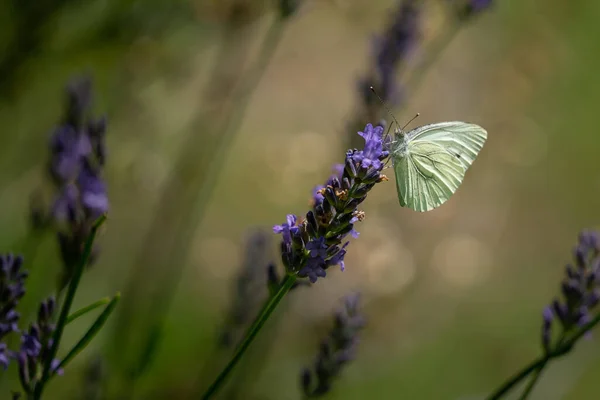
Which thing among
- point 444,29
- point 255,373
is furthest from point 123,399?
point 444,29

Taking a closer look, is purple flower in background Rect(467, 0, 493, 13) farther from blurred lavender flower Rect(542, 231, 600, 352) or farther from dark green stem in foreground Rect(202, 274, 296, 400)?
dark green stem in foreground Rect(202, 274, 296, 400)

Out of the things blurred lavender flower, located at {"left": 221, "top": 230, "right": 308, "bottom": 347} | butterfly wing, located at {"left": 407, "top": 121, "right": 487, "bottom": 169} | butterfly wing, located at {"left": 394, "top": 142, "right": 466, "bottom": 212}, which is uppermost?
blurred lavender flower, located at {"left": 221, "top": 230, "right": 308, "bottom": 347}

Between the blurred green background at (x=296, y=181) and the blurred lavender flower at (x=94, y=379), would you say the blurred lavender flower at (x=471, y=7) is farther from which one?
the blurred lavender flower at (x=94, y=379)

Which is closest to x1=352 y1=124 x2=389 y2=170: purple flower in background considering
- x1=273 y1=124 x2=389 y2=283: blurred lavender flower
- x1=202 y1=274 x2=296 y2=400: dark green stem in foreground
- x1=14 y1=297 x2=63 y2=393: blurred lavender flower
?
x1=273 y1=124 x2=389 y2=283: blurred lavender flower

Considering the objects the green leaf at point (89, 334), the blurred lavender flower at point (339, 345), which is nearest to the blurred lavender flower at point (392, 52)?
the blurred lavender flower at point (339, 345)

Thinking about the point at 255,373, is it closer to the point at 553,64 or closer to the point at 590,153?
the point at 590,153

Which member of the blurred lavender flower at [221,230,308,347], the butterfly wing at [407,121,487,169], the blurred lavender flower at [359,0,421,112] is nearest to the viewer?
the butterfly wing at [407,121,487,169]

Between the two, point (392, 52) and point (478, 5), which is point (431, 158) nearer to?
point (392, 52)
